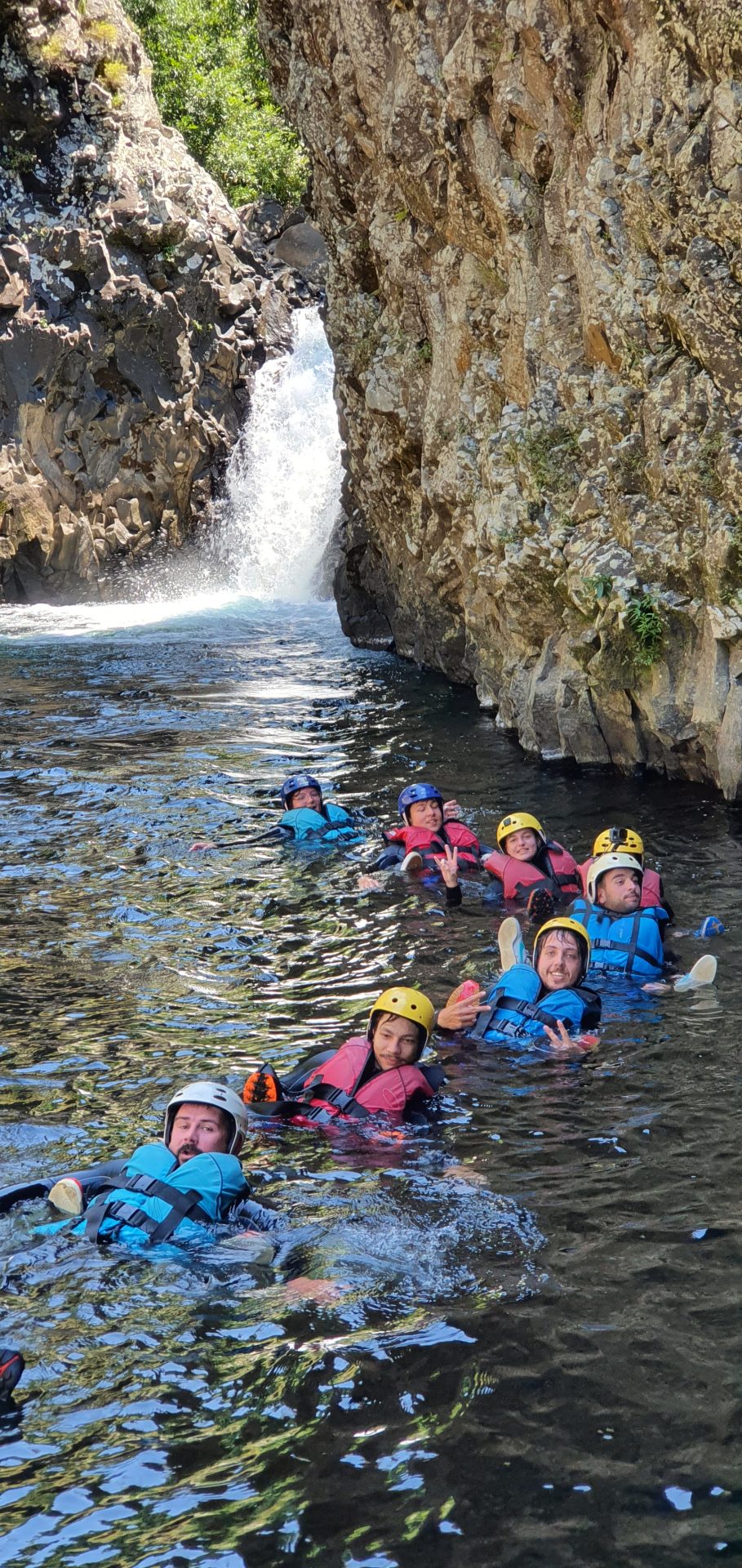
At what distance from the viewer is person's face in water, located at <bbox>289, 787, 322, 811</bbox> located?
11805mm

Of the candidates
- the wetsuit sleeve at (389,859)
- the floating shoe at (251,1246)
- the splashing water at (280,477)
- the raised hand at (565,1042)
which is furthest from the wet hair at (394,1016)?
the splashing water at (280,477)

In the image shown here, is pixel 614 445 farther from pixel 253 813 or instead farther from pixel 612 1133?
pixel 612 1133

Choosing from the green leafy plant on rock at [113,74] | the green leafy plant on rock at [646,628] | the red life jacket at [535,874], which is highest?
the green leafy plant on rock at [113,74]

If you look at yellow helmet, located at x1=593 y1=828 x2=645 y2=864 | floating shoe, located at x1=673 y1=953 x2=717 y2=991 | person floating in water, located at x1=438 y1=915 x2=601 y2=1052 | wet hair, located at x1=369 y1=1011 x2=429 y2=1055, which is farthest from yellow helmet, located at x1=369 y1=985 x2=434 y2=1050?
yellow helmet, located at x1=593 y1=828 x2=645 y2=864

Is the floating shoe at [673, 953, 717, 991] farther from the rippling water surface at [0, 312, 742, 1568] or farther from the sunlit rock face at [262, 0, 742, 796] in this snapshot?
the sunlit rock face at [262, 0, 742, 796]

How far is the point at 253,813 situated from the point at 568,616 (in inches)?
152

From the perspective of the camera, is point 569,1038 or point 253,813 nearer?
point 569,1038

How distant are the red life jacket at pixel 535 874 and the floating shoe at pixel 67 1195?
17.5 ft

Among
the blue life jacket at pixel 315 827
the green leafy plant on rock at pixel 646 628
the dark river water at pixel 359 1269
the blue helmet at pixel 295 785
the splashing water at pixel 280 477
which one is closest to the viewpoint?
the dark river water at pixel 359 1269

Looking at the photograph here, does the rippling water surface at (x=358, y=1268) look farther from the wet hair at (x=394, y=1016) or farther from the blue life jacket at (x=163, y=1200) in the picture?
the wet hair at (x=394, y=1016)

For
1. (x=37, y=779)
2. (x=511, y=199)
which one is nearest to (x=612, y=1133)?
(x=37, y=779)

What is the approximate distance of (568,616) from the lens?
13719 mm

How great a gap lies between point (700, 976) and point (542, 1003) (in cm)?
109

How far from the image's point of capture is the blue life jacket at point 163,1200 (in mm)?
5336
